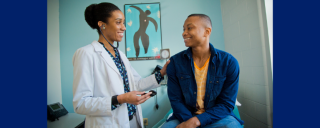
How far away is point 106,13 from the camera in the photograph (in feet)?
3.05

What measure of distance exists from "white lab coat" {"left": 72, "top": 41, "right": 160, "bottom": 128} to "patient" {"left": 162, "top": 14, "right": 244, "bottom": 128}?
392 mm

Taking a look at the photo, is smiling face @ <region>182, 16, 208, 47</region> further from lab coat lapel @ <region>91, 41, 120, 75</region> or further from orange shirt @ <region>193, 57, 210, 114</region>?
lab coat lapel @ <region>91, 41, 120, 75</region>

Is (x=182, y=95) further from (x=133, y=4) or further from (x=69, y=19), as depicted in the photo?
(x=69, y=19)

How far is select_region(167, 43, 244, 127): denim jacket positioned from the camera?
929 mm

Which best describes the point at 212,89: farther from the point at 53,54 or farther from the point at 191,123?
the point at 53,54

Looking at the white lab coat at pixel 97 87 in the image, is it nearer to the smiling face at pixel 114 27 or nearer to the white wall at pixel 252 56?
the smiling face at pixel 114 27

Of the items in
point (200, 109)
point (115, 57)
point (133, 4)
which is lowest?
point (200, 109)

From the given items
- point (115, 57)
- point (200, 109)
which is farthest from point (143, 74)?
point (200, 109)

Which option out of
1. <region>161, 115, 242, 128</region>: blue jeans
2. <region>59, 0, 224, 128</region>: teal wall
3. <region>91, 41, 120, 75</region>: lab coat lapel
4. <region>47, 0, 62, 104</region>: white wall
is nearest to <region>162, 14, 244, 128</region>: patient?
<region>161, 115, 242, 128</region>: blue jeans

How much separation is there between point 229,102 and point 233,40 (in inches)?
45.9

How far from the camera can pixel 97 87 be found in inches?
34.0
